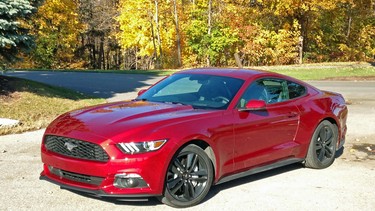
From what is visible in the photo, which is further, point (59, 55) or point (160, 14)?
point (59, 55)

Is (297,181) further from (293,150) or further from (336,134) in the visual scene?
(336,134)

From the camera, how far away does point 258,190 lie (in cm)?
573

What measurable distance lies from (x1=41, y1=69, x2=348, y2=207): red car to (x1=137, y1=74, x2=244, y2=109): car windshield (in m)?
0.01

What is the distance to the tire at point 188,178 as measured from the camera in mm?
4934

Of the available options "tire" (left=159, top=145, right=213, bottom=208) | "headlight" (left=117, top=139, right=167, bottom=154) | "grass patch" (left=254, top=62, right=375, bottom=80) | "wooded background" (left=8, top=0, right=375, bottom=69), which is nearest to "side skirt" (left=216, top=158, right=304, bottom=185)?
"tire" (left=159, top=145, right=213, bottom=208)

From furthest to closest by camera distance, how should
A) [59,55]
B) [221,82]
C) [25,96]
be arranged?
[59,55] → [25,96] → [221,82]

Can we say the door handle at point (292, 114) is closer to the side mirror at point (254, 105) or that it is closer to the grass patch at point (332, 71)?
the side mirror at point (254, 105)

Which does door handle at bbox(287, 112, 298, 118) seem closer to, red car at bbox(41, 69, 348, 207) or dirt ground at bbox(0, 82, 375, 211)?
red car at bbox(41, 69, 348, 207)

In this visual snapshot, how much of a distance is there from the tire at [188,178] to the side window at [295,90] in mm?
2034

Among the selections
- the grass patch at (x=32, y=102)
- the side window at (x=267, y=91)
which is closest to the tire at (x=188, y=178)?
the side window at (x=267, y=91)

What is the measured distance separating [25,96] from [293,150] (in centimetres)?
847

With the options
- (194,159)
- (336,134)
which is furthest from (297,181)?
(194,159)

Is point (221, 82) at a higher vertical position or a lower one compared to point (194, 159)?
higher

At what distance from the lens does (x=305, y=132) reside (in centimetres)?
654
